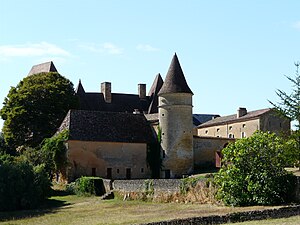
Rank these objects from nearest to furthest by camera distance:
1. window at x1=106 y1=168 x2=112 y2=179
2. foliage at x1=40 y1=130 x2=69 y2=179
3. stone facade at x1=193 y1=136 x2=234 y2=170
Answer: foliage at x1=40 y1=130 x2=69 y2=179 → window at x1=106 y1=168 x2=112 y2=179 → stone facade at x1=193 y1=136 x2=234 y2=170

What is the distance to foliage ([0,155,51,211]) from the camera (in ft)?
130

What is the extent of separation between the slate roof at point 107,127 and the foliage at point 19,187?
366 inches

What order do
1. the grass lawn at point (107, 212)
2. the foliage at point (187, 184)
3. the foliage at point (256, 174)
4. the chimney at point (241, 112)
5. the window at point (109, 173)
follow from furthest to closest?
the chimney at point (241, 112)
the window at point (109, 173)
the foliage at point (187, 184)
the foliage at point (256, 174)
the grass lawn at point (107, 212)

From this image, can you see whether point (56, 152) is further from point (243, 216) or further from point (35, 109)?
point (243, 216)

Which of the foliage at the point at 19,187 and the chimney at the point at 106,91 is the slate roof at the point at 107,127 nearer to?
the foliage at the point at 19,187

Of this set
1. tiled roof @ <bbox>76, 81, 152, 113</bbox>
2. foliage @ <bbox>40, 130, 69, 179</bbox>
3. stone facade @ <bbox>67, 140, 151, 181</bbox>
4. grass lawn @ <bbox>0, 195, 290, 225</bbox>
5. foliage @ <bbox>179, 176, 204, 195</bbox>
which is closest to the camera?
grass lawn @ <bbox>0, 195, 290, 225</bbox>

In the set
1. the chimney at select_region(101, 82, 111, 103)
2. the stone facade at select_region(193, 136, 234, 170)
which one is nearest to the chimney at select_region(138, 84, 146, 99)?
the chimney at select_region(101, 82, 111, 103)

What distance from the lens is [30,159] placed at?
163 ft

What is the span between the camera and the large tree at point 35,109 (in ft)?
181

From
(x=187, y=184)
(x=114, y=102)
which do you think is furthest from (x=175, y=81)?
(x=187, y=184)

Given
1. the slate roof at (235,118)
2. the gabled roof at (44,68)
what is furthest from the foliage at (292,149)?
the gabled roof at (44,68)

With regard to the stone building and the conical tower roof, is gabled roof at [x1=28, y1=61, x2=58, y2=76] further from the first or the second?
the stone building

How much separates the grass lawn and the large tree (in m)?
15.4

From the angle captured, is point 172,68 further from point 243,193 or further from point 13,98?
point 243,193
